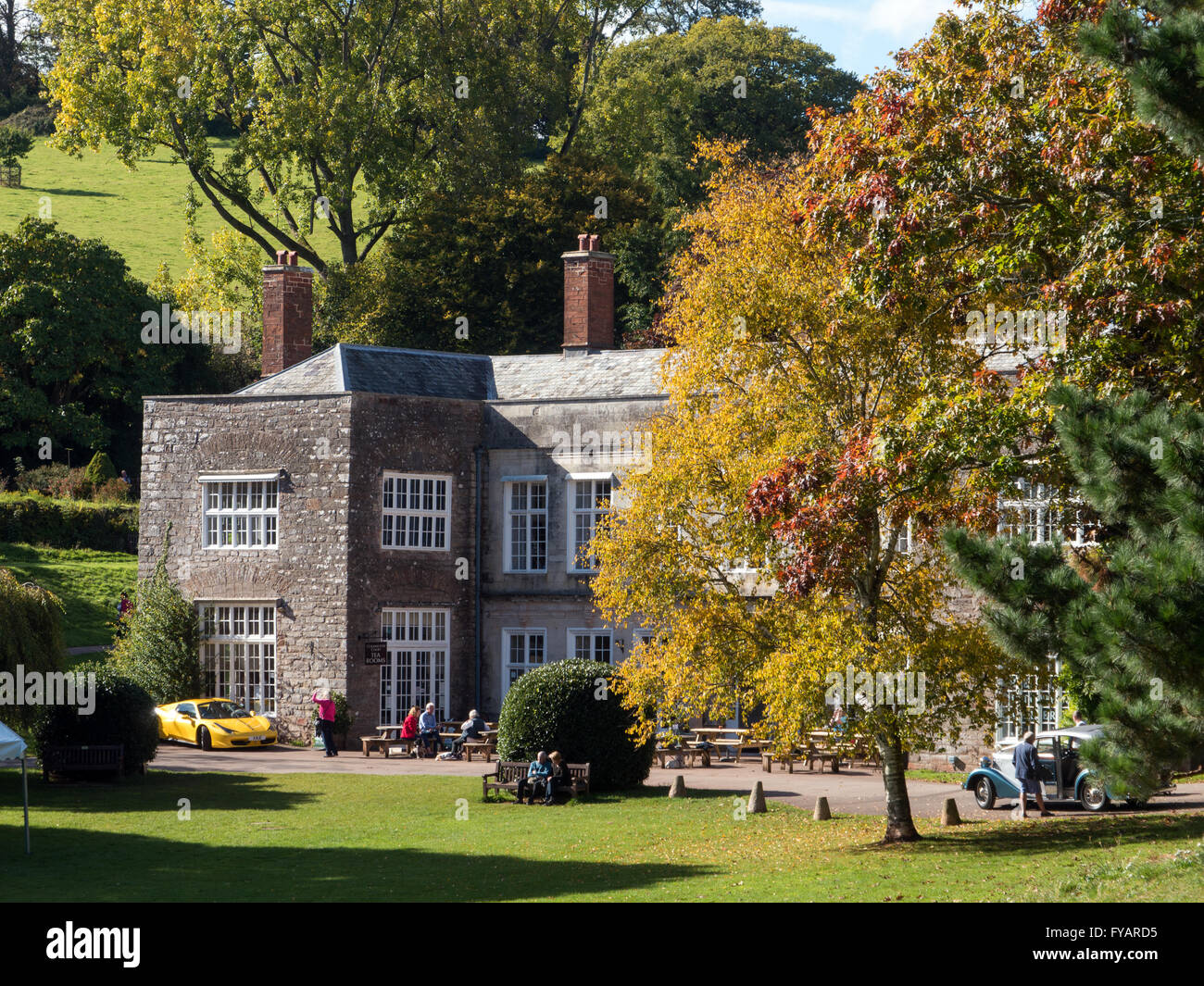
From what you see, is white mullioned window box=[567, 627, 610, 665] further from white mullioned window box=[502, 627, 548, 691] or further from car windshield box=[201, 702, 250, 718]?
car windshield box=[201, 702, 250, 718]

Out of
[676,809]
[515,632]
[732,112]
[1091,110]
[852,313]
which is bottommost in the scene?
[676,809]

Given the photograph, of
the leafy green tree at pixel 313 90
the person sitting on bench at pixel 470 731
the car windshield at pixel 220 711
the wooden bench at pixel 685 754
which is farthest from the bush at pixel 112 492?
the wooden bench at pixel 685 754

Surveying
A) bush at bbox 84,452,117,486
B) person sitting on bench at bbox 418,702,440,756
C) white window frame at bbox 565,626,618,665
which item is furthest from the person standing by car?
bush at bbox 84,452,117,486

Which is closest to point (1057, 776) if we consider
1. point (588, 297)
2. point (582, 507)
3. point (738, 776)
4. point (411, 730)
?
point (738, 776)

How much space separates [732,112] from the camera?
5956 cm

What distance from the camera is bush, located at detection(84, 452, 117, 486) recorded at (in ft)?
178

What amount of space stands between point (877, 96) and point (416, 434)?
19541 mm

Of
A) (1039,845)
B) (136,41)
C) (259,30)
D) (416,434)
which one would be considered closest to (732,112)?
(259,30)

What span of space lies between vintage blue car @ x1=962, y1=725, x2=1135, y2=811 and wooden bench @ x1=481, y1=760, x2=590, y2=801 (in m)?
6.78

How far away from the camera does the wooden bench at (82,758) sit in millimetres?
27766

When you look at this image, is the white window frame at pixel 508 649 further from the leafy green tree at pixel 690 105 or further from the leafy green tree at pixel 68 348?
the leafy green tree at pixel 68 348

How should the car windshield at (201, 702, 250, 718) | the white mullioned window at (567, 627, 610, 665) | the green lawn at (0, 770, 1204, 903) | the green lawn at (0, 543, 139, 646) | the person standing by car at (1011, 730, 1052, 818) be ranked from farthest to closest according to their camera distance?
the green lawn at (0, 543, 139, 646)
the white mullioned window at (567, 627, 610, 665)
the car windshield at (201, 702, 250, 718)
the person standing by car at (1011, 730, 1052, 818)
the green lawn at (0, 770, 1204, 903)

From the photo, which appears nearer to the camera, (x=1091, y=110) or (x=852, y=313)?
(x=1091, y=110)
